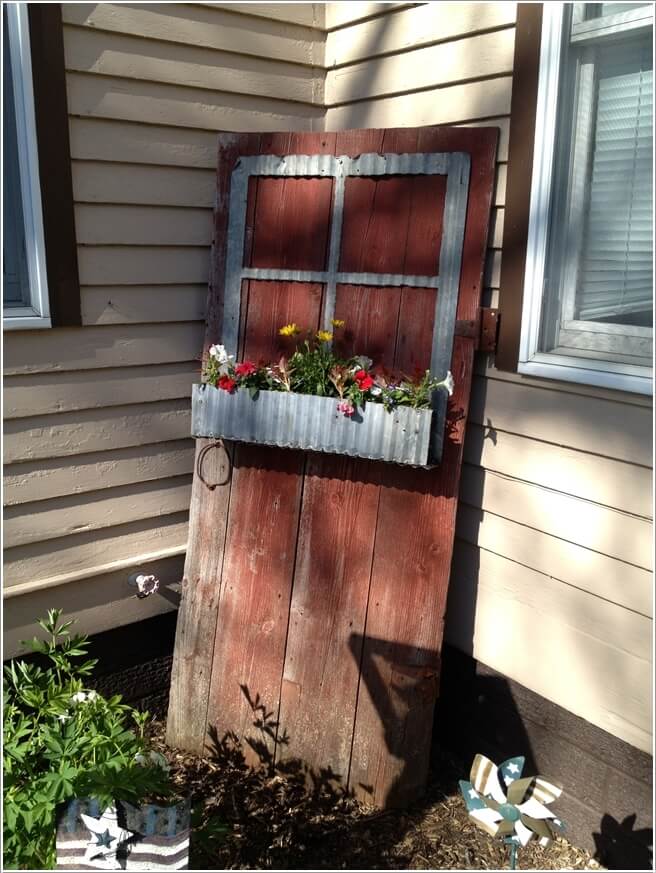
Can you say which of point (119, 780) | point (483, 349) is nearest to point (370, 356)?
point (483, 349)

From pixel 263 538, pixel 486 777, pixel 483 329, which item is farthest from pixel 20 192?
pixel 486 777

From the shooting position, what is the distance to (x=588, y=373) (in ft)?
7.89

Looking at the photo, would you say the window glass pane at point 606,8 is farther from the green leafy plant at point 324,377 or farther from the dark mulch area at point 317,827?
the dark mulch area at point 317,827

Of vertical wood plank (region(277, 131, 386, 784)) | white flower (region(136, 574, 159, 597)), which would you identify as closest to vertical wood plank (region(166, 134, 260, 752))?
white flower (region(136, 574, 159, 597))

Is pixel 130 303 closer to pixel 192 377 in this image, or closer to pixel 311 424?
pixel 192 377

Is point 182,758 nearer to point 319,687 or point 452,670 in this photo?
point 319,687

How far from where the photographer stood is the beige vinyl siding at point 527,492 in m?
2.39

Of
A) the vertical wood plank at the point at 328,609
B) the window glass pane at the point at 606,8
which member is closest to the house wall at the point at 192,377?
the window glass pane at the point at 606,8

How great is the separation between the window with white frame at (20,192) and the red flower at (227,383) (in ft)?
2.00

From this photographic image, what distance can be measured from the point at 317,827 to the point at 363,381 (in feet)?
4.99

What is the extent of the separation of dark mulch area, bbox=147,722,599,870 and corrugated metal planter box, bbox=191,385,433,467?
1.18 m

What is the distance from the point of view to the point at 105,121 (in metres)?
2.78

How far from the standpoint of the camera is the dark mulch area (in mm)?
2598

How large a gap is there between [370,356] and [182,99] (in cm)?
117
